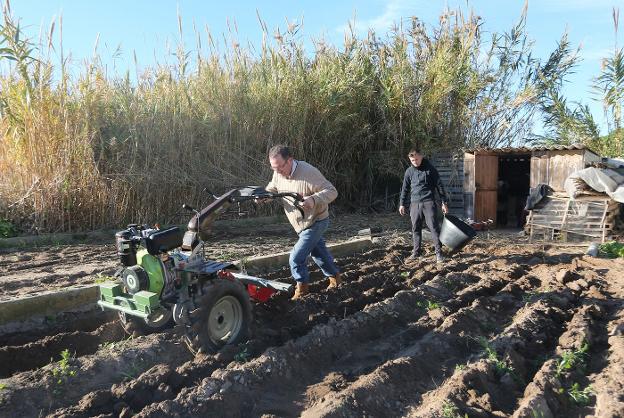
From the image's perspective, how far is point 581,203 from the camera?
9578mm

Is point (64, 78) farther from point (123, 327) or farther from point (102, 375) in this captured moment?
point (102, 375)

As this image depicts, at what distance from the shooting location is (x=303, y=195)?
4914mm

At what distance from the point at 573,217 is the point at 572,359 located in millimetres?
6672

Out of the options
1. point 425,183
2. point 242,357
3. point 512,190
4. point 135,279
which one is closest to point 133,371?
point 135,279

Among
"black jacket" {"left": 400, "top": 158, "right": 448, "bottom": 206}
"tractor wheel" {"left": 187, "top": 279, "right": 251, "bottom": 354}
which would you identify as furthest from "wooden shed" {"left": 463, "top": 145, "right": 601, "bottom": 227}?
"tractor wheel" {"left": 187, "top": 279, "right": 251, "bottom": 354}

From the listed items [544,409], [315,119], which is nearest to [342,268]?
[544,409]

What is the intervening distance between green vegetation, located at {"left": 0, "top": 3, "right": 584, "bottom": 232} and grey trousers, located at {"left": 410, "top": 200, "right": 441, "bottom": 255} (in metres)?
4.39

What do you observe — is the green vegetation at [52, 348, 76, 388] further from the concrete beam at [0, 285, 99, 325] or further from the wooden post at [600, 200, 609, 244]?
the wooden post at [600, 200, 609, 244]

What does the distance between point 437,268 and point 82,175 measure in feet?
19.1

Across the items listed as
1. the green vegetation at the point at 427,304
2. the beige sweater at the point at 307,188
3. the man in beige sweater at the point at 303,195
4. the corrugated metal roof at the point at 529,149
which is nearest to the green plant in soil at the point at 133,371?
the man in beige sweater at the point at 303,195

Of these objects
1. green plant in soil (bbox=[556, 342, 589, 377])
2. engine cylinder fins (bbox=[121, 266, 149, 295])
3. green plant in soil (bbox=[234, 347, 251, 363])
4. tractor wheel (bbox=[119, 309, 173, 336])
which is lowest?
green plant in soil (bbox=[556, 342, 589, 377])

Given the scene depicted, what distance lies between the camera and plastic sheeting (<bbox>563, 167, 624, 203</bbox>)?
358 inches

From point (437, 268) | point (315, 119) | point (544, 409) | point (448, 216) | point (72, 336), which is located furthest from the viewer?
point (315, 119)

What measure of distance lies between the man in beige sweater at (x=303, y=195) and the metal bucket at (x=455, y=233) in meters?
2.76
